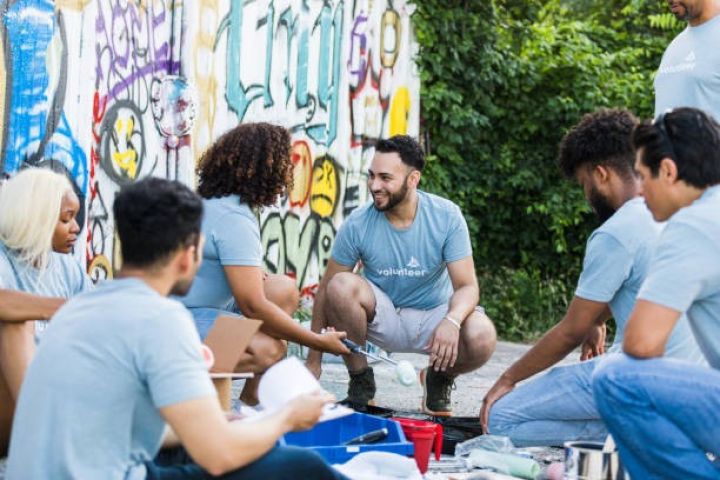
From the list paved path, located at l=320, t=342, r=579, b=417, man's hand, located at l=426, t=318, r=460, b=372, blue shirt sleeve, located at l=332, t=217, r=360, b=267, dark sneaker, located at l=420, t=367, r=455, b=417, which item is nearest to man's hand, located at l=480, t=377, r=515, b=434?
man's hand, located at l=426, t=318, r=460, b=372

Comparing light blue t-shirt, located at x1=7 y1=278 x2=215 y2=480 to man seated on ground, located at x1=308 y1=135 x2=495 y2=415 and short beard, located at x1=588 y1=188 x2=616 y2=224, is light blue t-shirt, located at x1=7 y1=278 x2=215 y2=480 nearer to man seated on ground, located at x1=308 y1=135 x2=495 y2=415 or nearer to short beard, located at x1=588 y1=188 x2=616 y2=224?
short beard, located at x1=588 y1=188 x2=616 y2=224

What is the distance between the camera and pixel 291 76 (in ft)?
29.1

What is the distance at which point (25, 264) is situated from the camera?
14.6 ft

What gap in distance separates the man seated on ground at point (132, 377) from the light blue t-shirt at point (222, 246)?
2.00m

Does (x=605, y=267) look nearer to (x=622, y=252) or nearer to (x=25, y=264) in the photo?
(x=622, y=252)

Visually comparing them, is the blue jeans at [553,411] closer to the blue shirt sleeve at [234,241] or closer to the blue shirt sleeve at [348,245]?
the blue shirt sleeve at [234,241]

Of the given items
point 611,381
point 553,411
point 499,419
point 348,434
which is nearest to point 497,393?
point 499,419

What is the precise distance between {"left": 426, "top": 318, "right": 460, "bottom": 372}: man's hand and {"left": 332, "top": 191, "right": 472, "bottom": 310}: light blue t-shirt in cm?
49

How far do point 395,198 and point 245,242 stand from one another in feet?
4.49

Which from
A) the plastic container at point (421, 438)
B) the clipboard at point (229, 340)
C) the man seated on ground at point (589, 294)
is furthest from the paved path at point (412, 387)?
the clipboard at point (229, 340)

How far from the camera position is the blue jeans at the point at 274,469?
3.42m

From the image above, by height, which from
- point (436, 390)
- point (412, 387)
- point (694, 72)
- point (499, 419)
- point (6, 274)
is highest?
point (694, 72)

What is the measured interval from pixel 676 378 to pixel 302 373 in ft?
4.34

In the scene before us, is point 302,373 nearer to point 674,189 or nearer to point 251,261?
point 674,189
